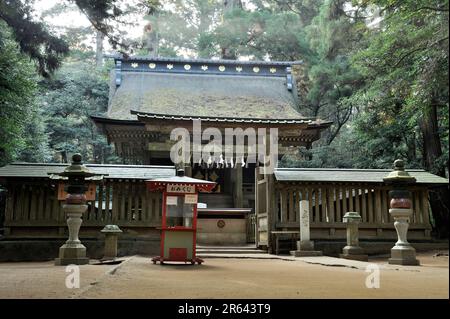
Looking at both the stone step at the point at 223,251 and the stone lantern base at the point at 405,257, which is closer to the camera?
the stone lantern base at the point at 405,257

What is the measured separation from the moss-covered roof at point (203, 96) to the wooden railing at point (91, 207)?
3825mm

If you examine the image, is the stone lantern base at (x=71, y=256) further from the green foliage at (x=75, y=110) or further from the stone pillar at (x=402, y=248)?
the green foliage at (x=75, y=110)

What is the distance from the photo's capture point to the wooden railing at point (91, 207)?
36.7 feet

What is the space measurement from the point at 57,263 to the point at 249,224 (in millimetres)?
7219

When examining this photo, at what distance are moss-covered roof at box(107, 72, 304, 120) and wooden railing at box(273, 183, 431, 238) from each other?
4.37m

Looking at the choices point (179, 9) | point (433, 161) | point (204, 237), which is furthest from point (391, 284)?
point (179, 9)

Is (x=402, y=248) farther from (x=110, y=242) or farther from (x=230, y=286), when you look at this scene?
(x=110, y=242)

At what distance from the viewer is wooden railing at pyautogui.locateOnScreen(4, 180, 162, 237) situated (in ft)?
36.7

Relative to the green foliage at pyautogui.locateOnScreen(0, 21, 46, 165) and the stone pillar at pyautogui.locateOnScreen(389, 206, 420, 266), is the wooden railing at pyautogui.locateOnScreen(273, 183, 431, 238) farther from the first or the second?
the green foliage at pyautogui.locateOnScreen(0, 21, 46, 165)

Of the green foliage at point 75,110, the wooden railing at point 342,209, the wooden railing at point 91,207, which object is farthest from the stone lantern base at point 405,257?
the green foliage at point 75,110

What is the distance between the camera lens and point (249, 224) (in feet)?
47.6

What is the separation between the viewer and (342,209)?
12.4m

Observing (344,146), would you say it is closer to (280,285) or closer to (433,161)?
(433,161)

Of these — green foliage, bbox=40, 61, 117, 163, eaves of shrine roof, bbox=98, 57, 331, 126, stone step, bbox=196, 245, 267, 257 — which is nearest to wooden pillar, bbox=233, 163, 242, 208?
eaves of shrine roof, bbox=98, 57, 331, 126
